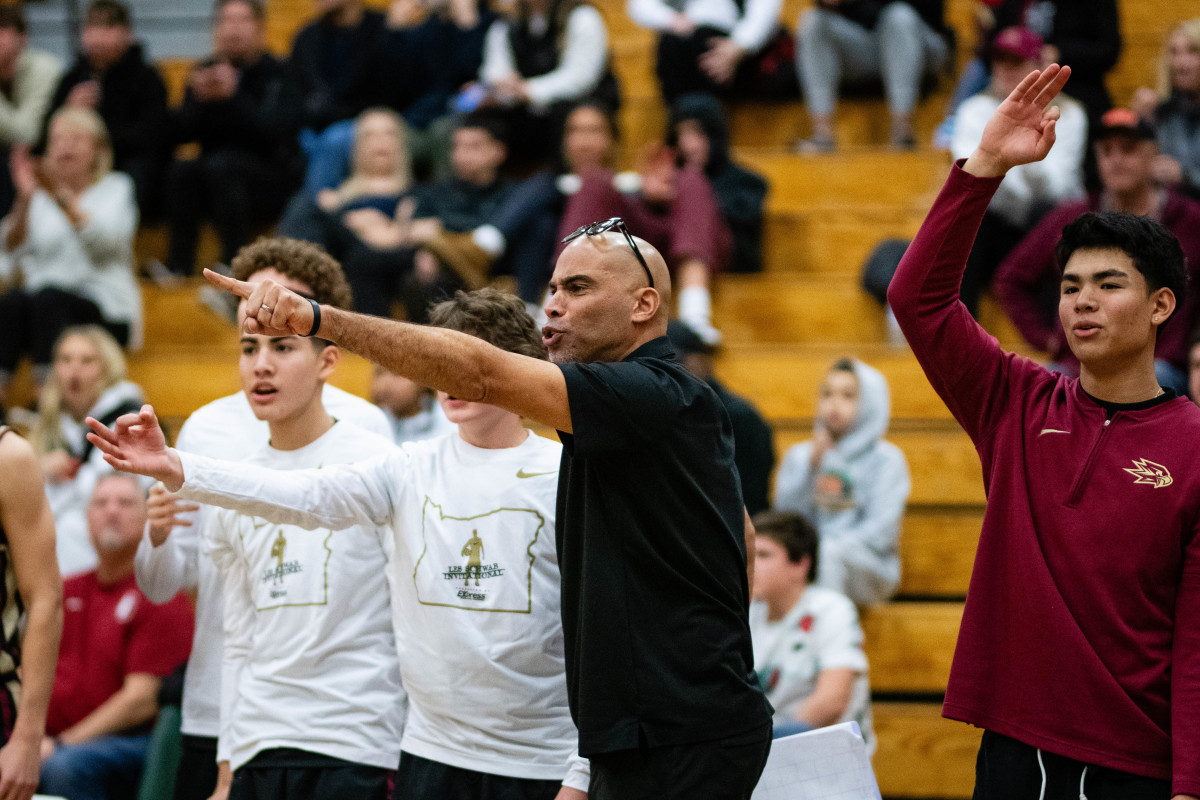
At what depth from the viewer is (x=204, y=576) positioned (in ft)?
11.6

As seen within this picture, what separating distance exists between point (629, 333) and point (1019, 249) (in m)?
3.93

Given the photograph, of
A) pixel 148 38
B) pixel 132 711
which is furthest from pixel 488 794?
pixel 148 38

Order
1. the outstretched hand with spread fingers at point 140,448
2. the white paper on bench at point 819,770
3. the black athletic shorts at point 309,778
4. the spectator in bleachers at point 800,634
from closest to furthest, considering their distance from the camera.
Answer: the outstretched hand with spread fingers at point 140,448 < the white paper on bench at point 819,770 < the black athletic shorts at point 309,778 < the spectator in bleachers at point 800,634

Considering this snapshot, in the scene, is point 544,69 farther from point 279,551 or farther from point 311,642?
point 311,642

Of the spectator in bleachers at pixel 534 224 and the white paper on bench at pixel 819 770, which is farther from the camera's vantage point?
the spectator in bleachers at pixel 534 224

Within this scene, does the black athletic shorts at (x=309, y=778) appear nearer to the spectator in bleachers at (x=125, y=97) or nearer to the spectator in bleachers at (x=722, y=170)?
the spectator in bleachers at (x=722, y=170)

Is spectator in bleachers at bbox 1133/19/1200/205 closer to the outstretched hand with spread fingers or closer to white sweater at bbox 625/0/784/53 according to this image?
white sweater at bbox 625/0/784/53

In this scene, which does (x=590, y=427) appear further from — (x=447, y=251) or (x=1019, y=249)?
(x=447, y=251)

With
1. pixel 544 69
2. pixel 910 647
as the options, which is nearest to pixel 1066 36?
pixel 544 69

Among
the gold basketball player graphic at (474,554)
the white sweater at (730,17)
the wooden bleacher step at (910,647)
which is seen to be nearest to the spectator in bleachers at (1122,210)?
the wooden bleacher step at (910,647)

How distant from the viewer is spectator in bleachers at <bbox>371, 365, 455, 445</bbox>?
593 centimetres

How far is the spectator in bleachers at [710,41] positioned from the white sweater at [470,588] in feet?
17.7

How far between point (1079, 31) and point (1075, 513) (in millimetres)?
5574

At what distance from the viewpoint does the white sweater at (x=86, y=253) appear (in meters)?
7.32
